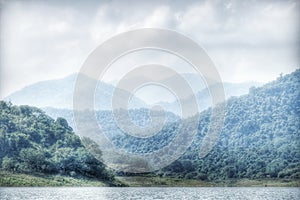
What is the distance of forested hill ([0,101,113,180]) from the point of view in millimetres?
81562

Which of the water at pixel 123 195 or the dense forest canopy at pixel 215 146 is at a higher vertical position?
the dense forest canopy at pixel 215 146

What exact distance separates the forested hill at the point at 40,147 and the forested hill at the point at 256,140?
20.9 meters

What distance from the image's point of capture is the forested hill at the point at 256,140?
10094 cm

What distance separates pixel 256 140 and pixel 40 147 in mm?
51482

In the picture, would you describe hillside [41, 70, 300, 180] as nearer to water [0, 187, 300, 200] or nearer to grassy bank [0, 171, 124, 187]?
grassy bank [0, 171, 124, 187]

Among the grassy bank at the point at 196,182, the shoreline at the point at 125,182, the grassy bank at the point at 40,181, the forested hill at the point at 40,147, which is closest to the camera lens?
the grassy bank at the point at 40,181

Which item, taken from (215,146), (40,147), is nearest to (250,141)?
(215,146)

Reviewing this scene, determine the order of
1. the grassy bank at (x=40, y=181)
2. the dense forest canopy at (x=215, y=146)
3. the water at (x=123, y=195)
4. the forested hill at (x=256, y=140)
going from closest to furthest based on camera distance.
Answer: the water at (x=123, y=195) → the grassy bank at (x=40, y=181) → the dense forest canopy at (x=215, y=146) → the forested hill at (x=256, y=140)

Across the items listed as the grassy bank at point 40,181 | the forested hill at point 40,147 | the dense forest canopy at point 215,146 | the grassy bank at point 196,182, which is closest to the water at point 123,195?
the grassy bank at point 40,181

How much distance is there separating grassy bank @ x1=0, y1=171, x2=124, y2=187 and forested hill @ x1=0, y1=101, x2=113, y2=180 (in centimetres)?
154

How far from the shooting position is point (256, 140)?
117250 millimetres

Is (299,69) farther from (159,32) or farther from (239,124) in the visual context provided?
(159,32)

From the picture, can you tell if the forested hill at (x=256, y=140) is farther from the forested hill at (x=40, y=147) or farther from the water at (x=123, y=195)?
the water at (x=123, y=195)

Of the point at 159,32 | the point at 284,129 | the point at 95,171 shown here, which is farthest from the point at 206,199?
the point at 284,129
